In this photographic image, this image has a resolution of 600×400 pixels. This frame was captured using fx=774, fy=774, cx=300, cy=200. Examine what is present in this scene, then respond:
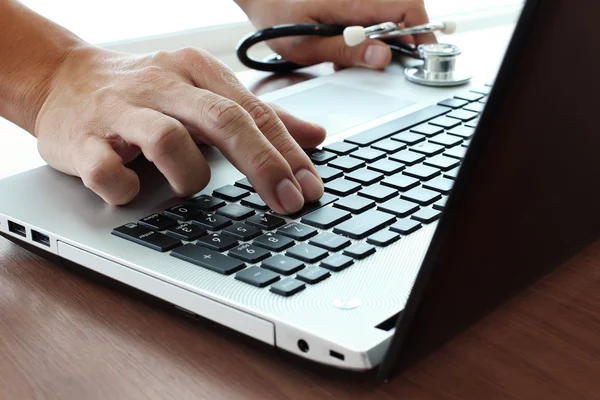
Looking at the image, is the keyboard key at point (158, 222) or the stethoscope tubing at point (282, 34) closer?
the keyboard key at point (158, 222)

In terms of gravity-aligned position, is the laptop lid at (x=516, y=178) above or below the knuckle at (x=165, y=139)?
above

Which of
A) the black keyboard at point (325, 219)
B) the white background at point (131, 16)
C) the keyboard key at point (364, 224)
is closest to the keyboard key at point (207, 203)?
the black keyboard at point (325, 219)

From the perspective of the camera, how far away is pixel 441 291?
37 cm

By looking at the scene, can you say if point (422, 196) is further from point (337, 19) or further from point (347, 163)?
point (337, 19)

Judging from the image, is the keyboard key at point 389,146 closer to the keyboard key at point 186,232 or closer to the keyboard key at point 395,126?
the keyboard key at point 395,126

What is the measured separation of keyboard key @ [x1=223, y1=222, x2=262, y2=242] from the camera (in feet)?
1.79

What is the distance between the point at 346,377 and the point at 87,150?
0.34m

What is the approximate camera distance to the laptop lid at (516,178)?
0.32 metres

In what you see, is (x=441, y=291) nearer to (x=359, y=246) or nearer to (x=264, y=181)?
(x=359, y=246)

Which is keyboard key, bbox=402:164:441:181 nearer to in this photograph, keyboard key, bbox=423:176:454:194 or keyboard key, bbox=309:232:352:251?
keyboard key, bbox=423:176:454:194

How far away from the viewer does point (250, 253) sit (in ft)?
1.69

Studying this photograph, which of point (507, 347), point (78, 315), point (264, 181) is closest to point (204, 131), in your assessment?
point (264, 181)

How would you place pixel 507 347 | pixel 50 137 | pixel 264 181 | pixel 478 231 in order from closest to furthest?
1. pixel 478 231
2. pixel 507 347
3. pixel 264 181
4. pixel 50 137

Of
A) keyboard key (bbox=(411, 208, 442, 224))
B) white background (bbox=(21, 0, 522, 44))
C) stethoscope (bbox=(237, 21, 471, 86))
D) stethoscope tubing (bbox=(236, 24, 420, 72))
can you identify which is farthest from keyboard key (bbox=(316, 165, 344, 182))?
white background (bbox=(21, 0, 522, 44))
